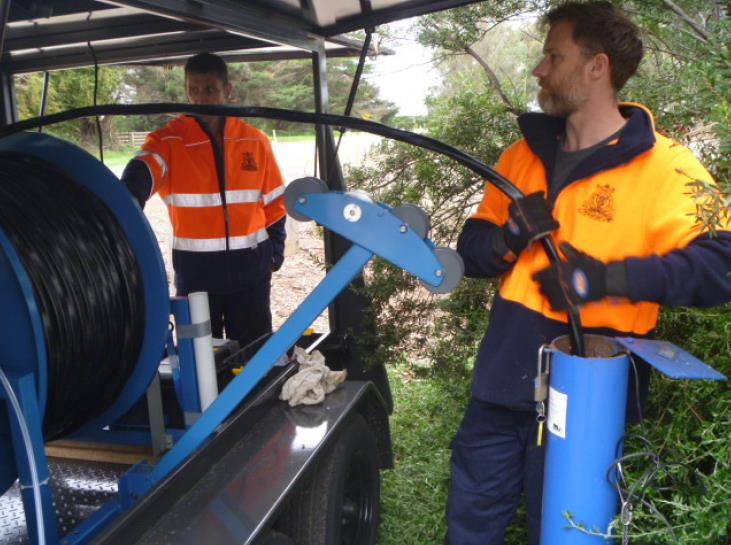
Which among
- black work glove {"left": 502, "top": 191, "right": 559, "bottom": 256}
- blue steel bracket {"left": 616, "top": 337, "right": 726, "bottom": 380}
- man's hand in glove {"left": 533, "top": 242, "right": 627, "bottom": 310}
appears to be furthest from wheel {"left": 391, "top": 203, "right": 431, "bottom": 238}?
blue steel bracket {"left": 616, "top": 337, "right": 726, "bottom": 380}

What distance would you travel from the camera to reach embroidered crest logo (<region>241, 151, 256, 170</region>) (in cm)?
395

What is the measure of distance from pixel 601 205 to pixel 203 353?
154 cm

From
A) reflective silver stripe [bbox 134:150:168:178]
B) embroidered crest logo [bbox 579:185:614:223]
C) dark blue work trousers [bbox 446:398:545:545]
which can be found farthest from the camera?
reflective silver stripe [bbox 134:150:168:178]

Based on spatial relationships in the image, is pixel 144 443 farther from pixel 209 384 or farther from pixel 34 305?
pixel 34 305

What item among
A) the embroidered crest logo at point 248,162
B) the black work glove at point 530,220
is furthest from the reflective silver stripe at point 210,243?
the black work glove at point 530,220

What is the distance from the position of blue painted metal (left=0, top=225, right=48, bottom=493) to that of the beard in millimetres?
1841

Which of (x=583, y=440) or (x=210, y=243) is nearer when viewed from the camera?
(x=583, y=440)

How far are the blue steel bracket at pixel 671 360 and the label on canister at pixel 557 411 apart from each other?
231 mm

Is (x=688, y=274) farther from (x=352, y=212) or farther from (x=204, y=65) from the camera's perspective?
(x=204, y=65)

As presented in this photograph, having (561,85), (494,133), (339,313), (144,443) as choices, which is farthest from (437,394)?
(561,85)

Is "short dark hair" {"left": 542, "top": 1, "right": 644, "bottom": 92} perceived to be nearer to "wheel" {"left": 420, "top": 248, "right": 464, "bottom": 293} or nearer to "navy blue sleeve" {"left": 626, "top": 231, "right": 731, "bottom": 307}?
"navy blue sleeve" {"left": 626, "top": 231, "right": 731, "bottom": 307}

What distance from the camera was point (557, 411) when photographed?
185 centimetres

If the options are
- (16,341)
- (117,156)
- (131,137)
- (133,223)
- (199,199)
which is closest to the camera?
(16,341)

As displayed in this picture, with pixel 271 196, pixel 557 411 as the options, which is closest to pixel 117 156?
pixel 271 196
